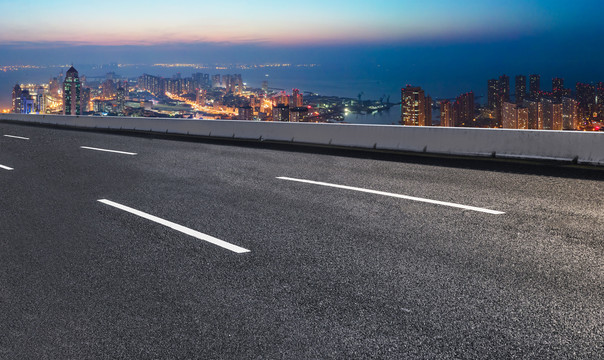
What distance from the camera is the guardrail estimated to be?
10.6 meters

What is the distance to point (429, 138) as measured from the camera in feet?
42.5

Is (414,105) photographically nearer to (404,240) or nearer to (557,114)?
(557,114)

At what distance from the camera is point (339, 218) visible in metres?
6.34

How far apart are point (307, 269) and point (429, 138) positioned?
919cm

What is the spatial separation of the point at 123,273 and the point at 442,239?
3.07m

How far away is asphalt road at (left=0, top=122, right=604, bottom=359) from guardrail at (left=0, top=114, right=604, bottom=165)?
1.93 meters

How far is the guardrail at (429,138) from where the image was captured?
10602 millimetres

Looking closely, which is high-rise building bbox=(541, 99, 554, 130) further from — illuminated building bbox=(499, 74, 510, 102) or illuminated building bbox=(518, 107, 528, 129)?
illuminated building bbox=(499, 74, 510, 102)

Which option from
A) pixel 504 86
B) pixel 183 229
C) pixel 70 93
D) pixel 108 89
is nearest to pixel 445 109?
pixel 183 229

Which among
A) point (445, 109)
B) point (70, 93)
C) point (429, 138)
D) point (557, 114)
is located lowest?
point (429, 138)

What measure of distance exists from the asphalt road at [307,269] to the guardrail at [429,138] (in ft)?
6.34

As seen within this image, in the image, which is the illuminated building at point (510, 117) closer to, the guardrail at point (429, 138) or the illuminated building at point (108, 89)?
the guardrail at point (429, 138)

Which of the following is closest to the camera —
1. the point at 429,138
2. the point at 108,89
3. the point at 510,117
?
the point at 429,138

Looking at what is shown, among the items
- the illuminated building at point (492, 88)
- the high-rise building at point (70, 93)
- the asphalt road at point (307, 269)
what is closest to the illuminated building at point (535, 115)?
the asphalt road at point (307, 269)
